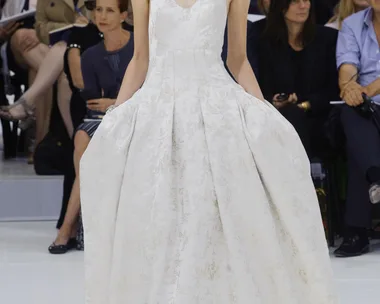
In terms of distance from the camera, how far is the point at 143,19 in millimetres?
3689

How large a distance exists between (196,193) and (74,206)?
8.34ft

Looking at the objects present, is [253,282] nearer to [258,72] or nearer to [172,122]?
[172,122]

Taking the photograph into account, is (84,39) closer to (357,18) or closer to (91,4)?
(91,4)

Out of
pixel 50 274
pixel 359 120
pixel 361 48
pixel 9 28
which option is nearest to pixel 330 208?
pixel 359 120

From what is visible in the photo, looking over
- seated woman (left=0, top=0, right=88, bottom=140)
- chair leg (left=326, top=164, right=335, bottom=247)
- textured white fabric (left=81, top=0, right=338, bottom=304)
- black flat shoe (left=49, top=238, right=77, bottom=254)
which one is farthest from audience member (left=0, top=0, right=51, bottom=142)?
textured white fabric (left=81, top=0, right=338, bottom=304)

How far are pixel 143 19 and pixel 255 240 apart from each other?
78cm

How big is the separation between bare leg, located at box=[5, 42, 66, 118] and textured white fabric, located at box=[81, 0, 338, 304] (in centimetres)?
349

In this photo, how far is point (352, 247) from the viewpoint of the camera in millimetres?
5723

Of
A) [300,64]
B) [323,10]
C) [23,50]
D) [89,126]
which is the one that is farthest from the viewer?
[23,50]

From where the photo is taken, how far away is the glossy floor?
4.86 m

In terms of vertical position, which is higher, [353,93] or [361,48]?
[361,48]

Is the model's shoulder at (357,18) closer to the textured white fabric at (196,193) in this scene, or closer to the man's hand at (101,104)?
the man's hand at (101,104)

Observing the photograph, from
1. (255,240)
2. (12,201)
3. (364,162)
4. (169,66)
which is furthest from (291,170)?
(12,201)

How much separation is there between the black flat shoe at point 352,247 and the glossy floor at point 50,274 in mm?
47
